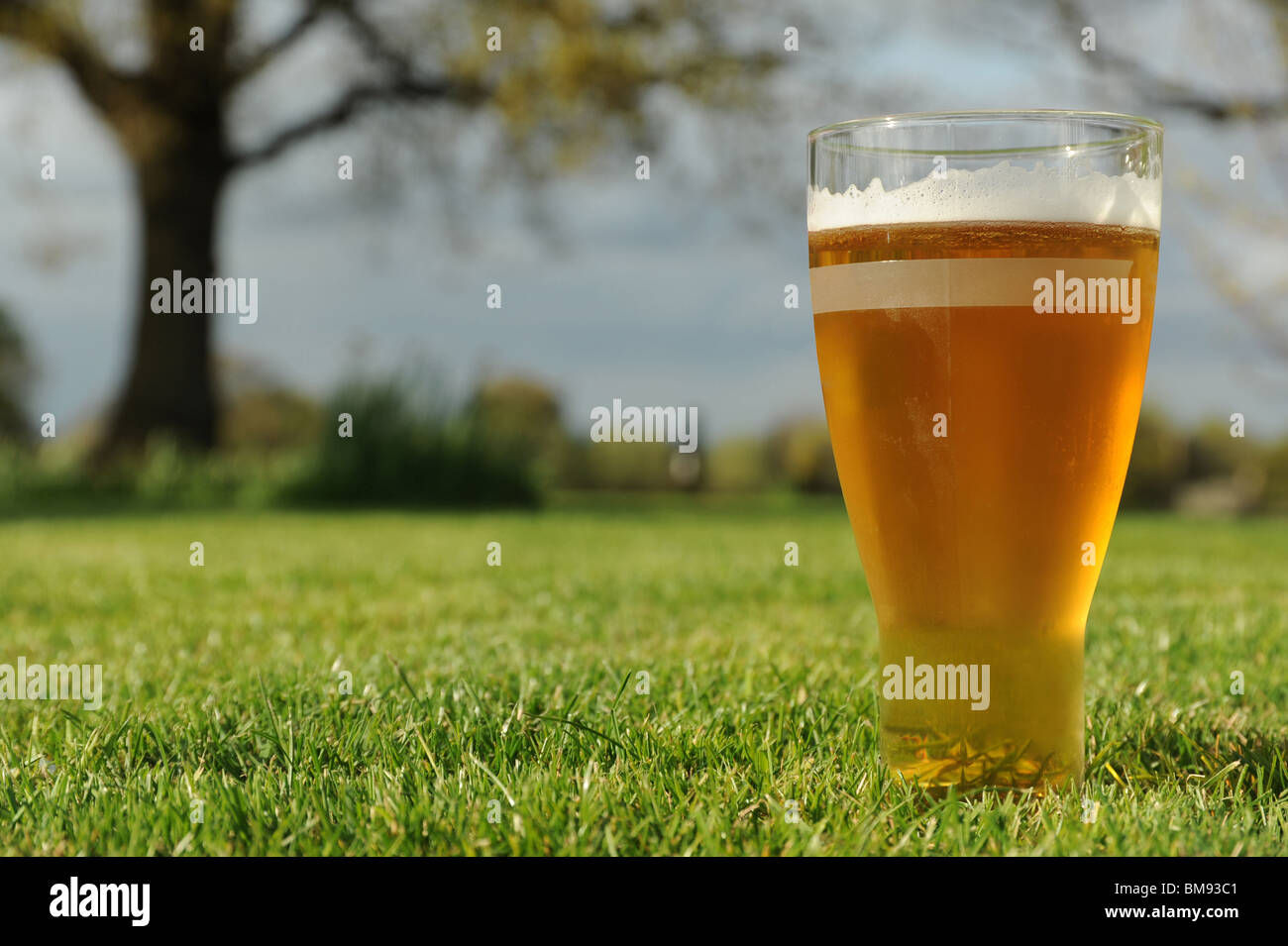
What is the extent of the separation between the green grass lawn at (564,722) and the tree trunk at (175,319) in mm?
9805

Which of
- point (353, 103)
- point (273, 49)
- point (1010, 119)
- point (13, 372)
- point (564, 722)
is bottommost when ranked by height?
point (564, 722)

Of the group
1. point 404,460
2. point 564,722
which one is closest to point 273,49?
point 404,460

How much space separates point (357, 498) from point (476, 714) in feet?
33.6

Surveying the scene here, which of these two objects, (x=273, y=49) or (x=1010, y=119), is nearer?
(x=1010, y=119)

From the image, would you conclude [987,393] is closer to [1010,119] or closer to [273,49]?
[1010,119]

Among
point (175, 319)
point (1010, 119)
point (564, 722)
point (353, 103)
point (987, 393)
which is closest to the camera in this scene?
point (987, 393)

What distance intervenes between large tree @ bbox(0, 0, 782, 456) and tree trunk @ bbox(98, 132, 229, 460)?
0.02 meters

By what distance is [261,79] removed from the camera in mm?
14992

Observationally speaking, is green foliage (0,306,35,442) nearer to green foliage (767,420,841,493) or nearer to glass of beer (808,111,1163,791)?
green foliage (767,420,841,493)

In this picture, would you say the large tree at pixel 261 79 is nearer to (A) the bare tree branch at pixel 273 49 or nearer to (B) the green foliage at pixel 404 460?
(A) the bare tree branch at pixel 273 49

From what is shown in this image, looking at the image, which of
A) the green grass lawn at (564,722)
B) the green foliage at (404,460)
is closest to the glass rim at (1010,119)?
the green grass lawn at (564,722)

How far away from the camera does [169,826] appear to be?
195 cm

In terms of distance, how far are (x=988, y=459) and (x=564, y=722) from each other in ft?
3.37

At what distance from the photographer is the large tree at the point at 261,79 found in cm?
1360
